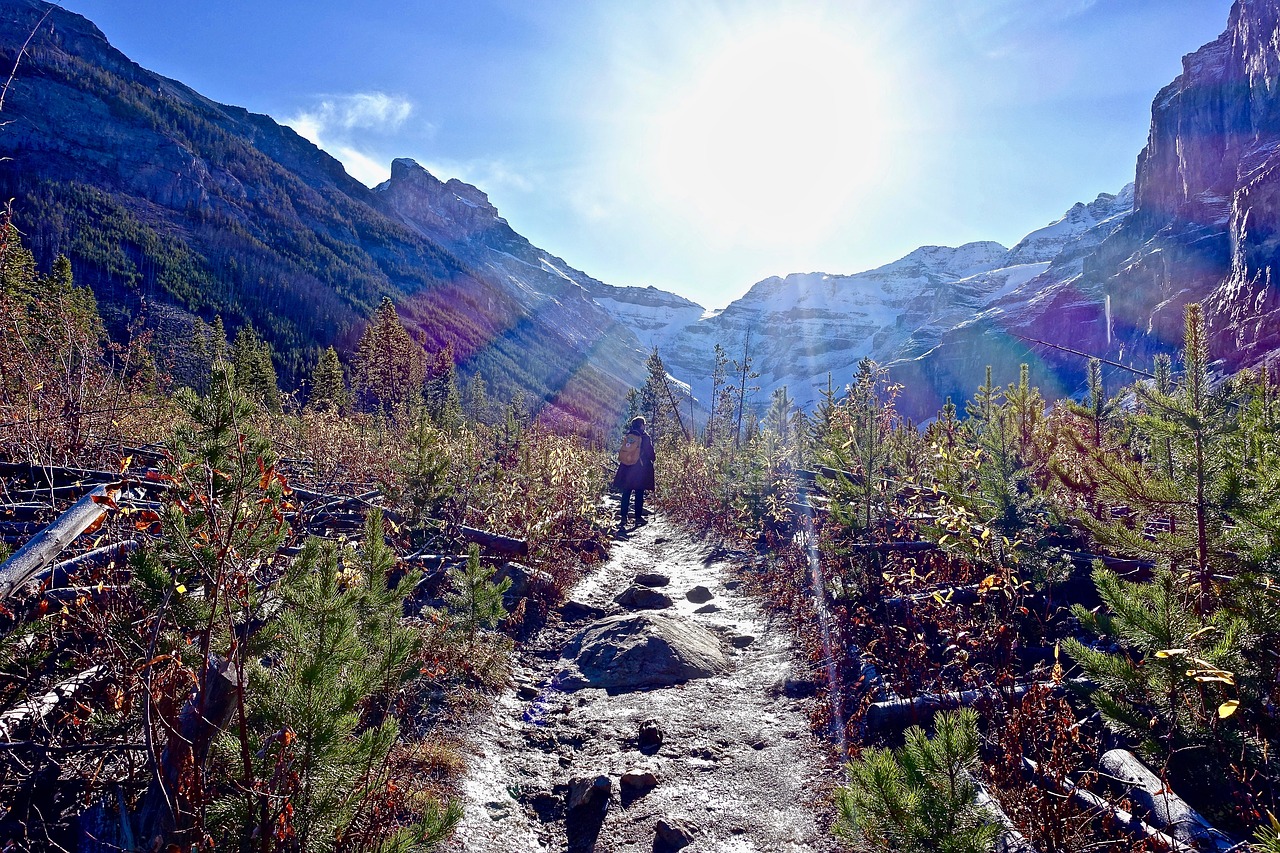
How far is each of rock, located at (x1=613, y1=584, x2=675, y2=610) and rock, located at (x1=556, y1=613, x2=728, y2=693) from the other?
41.4 inches

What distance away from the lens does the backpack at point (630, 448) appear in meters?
12.5

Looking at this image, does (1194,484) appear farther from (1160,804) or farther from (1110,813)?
(1110,813)

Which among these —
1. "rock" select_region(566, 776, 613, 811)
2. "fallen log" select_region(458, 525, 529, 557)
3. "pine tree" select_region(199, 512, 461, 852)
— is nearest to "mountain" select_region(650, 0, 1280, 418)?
"fallen log" select_region(458, 525, 529, 557)

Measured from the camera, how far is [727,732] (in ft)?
14.2

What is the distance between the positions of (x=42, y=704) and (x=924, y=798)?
3551mm

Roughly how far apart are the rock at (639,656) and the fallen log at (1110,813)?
2872 millimetres

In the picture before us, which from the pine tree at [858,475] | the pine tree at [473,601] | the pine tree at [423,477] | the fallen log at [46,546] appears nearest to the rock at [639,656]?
the pine tree at [473,601]

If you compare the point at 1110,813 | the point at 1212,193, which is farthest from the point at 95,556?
the point at 1212,193

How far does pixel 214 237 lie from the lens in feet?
404

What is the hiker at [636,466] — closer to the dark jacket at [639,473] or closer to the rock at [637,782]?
the dark jacket at [639,473]

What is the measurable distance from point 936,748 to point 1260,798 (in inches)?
54.9

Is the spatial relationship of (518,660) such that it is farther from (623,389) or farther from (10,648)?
(623,389)

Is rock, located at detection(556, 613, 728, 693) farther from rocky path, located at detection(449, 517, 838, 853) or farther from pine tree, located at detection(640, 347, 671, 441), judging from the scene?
pine tree, located at detection(640, 347, 671, 441)

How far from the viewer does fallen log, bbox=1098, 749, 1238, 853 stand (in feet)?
7.09
